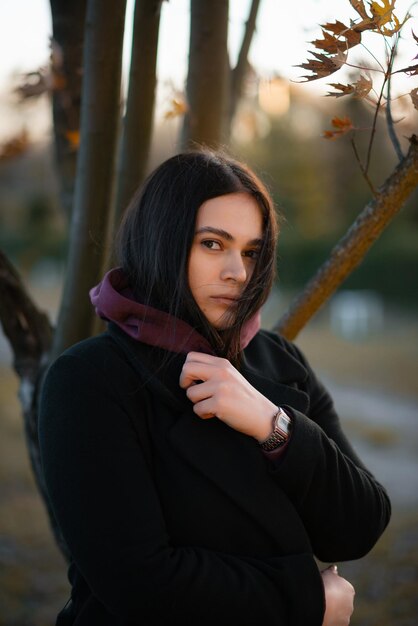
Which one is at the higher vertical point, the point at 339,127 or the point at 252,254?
the point at 339,127

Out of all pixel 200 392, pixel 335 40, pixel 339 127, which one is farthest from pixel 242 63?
pixel 200 392

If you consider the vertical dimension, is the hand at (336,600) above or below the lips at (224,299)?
below

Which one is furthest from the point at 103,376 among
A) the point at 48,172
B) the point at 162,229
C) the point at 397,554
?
the point at 48,172

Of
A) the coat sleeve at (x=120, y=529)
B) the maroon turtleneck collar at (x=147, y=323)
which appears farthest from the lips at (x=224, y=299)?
the coat sleeve at (x=120, y=529)

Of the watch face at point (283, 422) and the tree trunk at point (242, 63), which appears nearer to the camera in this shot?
the watch face at point (283, 422)

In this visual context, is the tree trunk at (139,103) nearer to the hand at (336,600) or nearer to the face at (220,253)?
the face at (220,253)

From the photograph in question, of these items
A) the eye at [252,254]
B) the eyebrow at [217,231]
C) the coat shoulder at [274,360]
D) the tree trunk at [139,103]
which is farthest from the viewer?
the tree trunk at [139,103]

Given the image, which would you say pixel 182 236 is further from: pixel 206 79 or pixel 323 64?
pixel 206 79

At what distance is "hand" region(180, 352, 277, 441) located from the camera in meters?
1.66

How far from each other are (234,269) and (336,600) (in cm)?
87

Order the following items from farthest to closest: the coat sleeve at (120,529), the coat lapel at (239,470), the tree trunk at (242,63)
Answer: the tree trunk at (242,63) < the coat lapel at (239,470) < the coat sleeve at (120,529)

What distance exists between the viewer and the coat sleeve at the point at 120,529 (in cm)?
151

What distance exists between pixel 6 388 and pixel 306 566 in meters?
9.39

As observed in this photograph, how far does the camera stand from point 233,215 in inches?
71.0
